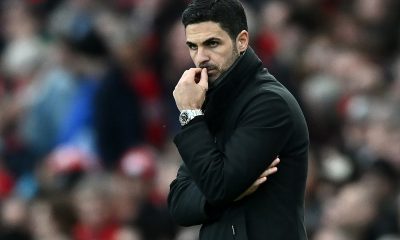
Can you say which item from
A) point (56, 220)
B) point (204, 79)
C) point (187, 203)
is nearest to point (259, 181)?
point (187, 203)

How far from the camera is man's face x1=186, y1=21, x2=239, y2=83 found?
15.0ft

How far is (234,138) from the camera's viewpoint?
4488mm

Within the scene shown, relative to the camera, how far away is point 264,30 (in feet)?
35.3

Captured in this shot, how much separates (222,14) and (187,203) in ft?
2.31

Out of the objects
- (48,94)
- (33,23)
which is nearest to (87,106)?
(48,94)

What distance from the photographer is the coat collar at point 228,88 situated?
15.0ft

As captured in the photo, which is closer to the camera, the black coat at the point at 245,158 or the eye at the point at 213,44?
the black coat at the point at 245,158

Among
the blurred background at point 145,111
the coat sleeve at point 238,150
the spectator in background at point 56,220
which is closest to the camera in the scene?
the coat sleeve at point 238,150

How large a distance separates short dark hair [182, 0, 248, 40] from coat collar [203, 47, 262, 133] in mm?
106

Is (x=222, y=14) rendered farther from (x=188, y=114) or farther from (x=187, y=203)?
(x=187, y=203)

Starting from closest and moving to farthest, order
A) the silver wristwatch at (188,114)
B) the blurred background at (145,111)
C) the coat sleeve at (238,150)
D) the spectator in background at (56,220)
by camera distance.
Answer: the coat sleeve at (238,150) < the silver wristwatch at (188,114) < the blurred background at (145,111) < the spectator in background at (56,220)

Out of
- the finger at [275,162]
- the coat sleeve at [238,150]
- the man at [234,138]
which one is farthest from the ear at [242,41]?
the finger at [275,162]

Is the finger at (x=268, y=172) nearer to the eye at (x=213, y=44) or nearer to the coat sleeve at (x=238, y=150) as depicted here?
the coat sleeve at (x=238, y=150)

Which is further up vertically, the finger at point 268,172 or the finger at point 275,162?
the finger at point 275,162
